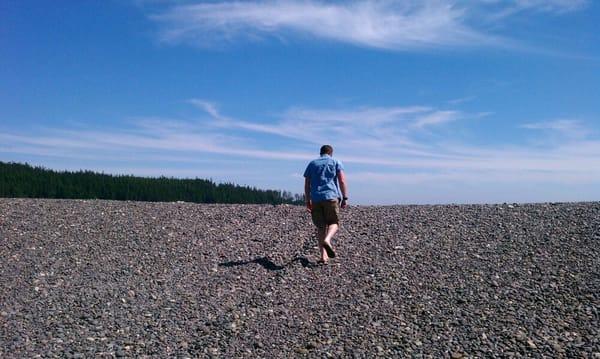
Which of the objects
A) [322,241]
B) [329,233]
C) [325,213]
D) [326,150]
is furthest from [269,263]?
[326,150]

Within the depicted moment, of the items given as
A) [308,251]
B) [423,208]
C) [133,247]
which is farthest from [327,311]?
[423,208]

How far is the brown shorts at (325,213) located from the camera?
10453 millimetres

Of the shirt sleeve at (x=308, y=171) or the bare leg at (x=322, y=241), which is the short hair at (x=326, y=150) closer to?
the shirt sleeve at (x=308, y=171)

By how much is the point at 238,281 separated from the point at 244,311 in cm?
114

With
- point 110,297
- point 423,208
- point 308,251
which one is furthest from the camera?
point 423,208

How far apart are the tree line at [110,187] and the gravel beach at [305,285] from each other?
1908cm

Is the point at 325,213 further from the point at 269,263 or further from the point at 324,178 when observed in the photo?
the point at 269,263

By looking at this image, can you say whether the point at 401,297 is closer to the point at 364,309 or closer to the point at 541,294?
the point at 364,309

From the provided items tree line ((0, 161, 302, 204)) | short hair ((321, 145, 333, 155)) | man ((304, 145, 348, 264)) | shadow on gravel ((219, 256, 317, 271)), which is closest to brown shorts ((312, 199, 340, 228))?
man ((304, 145, 348, 264))

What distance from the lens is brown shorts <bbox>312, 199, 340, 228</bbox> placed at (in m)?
10.5

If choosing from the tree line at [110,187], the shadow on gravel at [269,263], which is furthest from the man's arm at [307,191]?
the tree line at [110,187]

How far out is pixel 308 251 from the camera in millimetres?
11133

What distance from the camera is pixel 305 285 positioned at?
374 inches

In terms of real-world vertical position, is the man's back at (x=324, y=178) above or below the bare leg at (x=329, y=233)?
above
